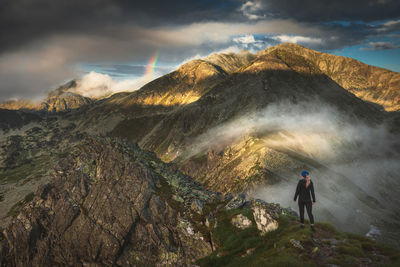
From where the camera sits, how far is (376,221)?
8262 centimetres

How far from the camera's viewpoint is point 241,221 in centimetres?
3061

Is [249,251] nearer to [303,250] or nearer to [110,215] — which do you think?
[303,250]

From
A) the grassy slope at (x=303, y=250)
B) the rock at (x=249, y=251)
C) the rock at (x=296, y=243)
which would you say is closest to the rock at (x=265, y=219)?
the grassy slope at (x=303, y=250)

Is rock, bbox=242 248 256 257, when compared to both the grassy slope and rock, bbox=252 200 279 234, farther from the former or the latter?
rock, bbox=252 200 279 234

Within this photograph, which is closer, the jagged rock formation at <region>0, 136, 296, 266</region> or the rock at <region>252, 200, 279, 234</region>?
the rock at <region>252, 200, 279, 234</region>

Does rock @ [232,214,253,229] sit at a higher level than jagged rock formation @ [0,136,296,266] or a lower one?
higher

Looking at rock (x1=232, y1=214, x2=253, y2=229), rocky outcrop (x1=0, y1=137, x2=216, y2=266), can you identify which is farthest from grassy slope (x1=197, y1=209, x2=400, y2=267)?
rocky outcrop (x1=0, y1=137, x2=216, y2=266)

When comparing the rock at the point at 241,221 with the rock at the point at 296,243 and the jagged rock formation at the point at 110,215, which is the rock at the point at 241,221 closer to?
the jagged rock formation at the point at 110,215

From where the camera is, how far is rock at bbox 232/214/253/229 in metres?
29.3

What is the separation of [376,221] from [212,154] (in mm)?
97011

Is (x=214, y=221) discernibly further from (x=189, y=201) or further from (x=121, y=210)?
(x=121, y=210)

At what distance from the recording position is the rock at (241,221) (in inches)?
1152

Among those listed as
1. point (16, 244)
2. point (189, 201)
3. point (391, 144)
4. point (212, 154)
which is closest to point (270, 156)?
point (212, 154)

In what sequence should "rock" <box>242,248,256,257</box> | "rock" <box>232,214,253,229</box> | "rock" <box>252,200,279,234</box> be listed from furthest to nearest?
"rock" <box>232,214,253,229</box> < "rock" <box>252,200,279,234</box> < "rock" <box>242,248,256,257</box>
